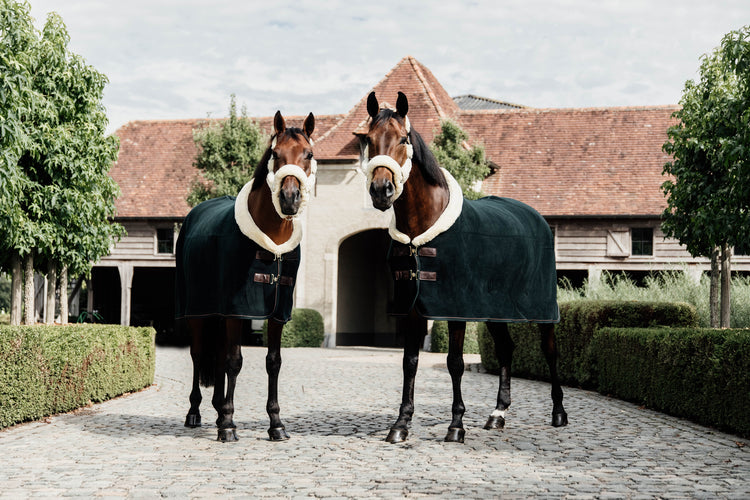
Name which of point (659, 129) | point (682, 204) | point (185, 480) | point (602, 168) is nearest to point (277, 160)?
point (185, 480)

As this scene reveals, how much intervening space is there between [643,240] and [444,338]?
27.2 ft

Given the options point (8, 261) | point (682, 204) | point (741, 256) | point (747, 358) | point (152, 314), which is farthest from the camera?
point (152, 314)

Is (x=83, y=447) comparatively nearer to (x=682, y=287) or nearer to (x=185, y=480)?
(x=185, y=480)

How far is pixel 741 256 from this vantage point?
2623cm

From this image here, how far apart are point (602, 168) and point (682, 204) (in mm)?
10754

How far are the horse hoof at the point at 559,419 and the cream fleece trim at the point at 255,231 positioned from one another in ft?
10.7

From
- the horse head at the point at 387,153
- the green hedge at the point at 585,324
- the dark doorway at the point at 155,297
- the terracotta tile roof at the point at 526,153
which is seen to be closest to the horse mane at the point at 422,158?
the horse head at the point at 387,153

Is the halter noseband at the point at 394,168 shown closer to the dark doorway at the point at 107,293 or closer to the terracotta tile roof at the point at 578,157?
the terracotta tile roof at the point at 578,157

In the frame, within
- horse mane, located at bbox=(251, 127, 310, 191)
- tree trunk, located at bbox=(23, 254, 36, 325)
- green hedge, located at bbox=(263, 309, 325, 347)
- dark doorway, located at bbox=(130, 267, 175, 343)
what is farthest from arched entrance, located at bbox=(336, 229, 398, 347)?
horse mane, located at bbox=(251, 127, 310, 191)

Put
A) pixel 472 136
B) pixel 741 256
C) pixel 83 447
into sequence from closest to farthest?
pixel 83 447 → pixel 741 256 → pixel 472 136

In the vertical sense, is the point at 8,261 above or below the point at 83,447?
above

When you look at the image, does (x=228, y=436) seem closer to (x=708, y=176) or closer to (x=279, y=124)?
(x=279, y=124)

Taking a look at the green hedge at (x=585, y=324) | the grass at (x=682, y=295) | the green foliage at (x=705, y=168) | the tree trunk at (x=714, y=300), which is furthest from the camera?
the grass at (x=682, y=295)

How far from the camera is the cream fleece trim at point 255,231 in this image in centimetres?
713
